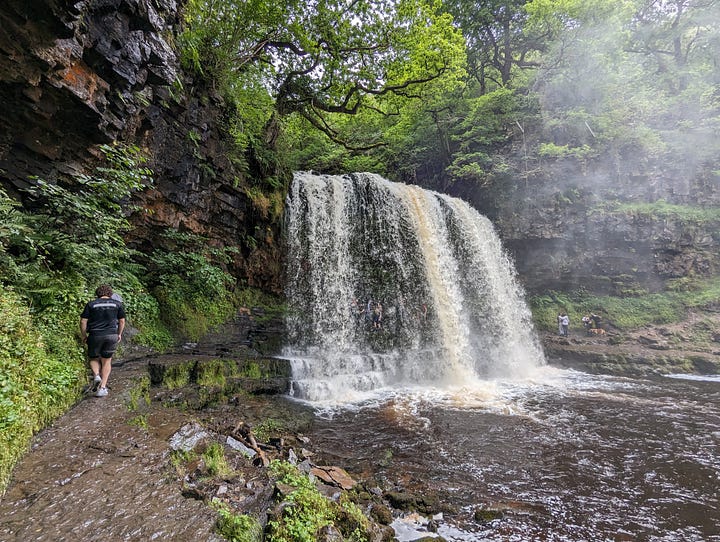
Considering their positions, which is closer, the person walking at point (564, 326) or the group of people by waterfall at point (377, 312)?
the group of people by waterfall at point (377, 312)

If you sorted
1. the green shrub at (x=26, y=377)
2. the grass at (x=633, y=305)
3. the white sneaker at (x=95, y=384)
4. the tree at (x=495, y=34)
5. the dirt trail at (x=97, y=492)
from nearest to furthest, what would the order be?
the dirt trail at (x=97, y=492), the green shrub at (x=26, y=377), the white sneaker at (x=95, y=384), the grass at (x=633, y=305), the tree at (x=495, y=34)

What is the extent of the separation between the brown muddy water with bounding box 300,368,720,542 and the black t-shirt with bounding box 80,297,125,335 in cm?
366

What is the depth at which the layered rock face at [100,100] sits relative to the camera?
435cm

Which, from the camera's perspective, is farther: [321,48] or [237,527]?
[321,48]

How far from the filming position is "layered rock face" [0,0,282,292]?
4.35m

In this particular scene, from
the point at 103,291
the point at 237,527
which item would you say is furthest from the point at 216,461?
the point at 103,291

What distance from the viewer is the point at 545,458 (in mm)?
5438

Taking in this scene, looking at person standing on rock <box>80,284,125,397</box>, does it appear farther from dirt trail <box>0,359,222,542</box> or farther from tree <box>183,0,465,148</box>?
tree <box>183,0,465,148</box>

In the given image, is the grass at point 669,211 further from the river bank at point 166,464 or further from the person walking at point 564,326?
the river bank at point 166,464

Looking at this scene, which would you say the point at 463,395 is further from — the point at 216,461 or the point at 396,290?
the point at 216,461

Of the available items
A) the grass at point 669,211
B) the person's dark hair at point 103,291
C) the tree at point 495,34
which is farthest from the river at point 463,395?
the tree at point 495,34

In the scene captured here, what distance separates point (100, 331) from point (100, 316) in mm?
204

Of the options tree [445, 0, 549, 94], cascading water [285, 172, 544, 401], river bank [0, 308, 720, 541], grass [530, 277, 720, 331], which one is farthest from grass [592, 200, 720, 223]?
river bank [0, 308, 720, 541]

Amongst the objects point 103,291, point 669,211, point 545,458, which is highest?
point 669,211
